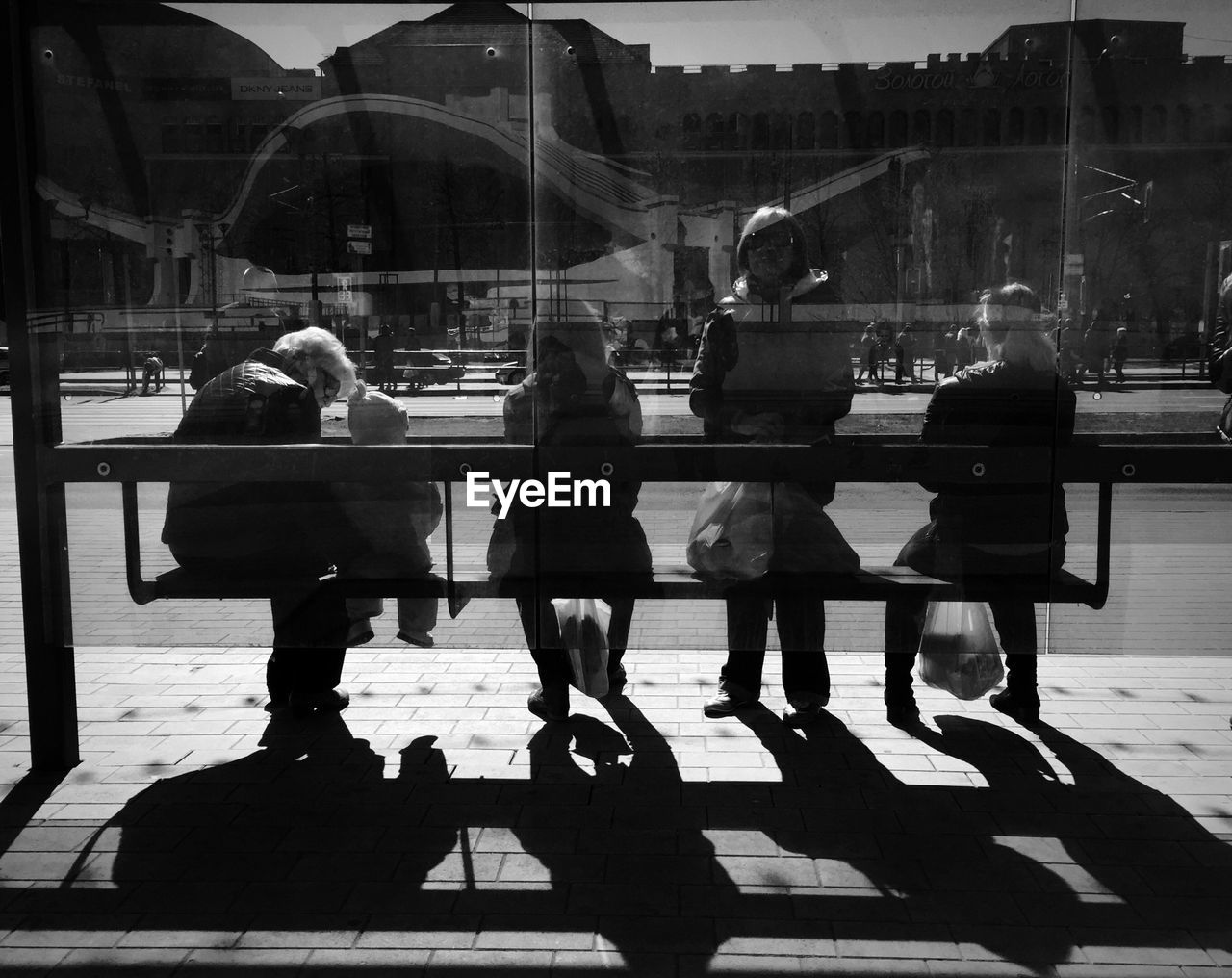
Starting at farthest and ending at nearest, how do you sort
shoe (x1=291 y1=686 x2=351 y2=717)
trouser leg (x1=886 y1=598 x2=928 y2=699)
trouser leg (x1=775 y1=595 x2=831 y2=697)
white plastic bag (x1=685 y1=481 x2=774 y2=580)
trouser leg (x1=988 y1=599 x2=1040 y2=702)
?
shoe (x1=291 y1=686 x2=351 y2=717) < trouser leg (x1=886 y1=598 x2=928 y2=699) < trouser leg (x1=775 y1=595 x2=831 y2=697) < trouser leg (x1=988 y1=599 x2=1040 y2=702) < white plastic bag (x1=685 y1=481 x2=774 y2=580)

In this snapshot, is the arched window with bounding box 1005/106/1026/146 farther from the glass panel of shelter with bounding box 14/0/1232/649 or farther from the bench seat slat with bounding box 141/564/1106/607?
the bench seat slat with bounding box 141/564/1106/607

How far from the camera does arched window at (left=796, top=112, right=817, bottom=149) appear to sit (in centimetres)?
390

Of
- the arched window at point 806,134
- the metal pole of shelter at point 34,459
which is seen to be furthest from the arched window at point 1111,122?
the metal pole of shelter at point 34,459

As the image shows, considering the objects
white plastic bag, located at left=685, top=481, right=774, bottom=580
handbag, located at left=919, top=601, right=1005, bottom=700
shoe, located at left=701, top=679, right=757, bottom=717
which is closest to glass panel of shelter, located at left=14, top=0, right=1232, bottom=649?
white plastic bag, located at left=685, top=481, right=774, bottom=580

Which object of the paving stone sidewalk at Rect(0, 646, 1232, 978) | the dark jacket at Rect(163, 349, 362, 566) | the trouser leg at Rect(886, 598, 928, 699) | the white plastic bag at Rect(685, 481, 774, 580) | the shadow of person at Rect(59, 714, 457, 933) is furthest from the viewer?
the trouser leg at Rect(886, 598, 928, 699)

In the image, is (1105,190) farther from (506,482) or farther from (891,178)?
(506,482)

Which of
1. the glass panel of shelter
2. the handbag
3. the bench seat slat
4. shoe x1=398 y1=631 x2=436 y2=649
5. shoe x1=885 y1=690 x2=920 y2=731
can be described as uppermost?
the glass panel of shelter

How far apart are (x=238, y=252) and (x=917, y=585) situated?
2522 mm

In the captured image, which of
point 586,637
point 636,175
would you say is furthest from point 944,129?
point 586,637

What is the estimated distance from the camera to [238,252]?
3.99 meters

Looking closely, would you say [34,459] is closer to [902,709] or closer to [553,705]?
[553,705]

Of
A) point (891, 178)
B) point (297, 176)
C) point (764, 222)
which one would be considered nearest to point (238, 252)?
point (297, 176)

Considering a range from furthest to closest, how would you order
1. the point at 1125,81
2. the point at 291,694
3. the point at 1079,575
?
1. the point at 291,694
2. the point at 1079,575
3. the point at 1125,81

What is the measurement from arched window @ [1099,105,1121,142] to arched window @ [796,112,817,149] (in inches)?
35.1
